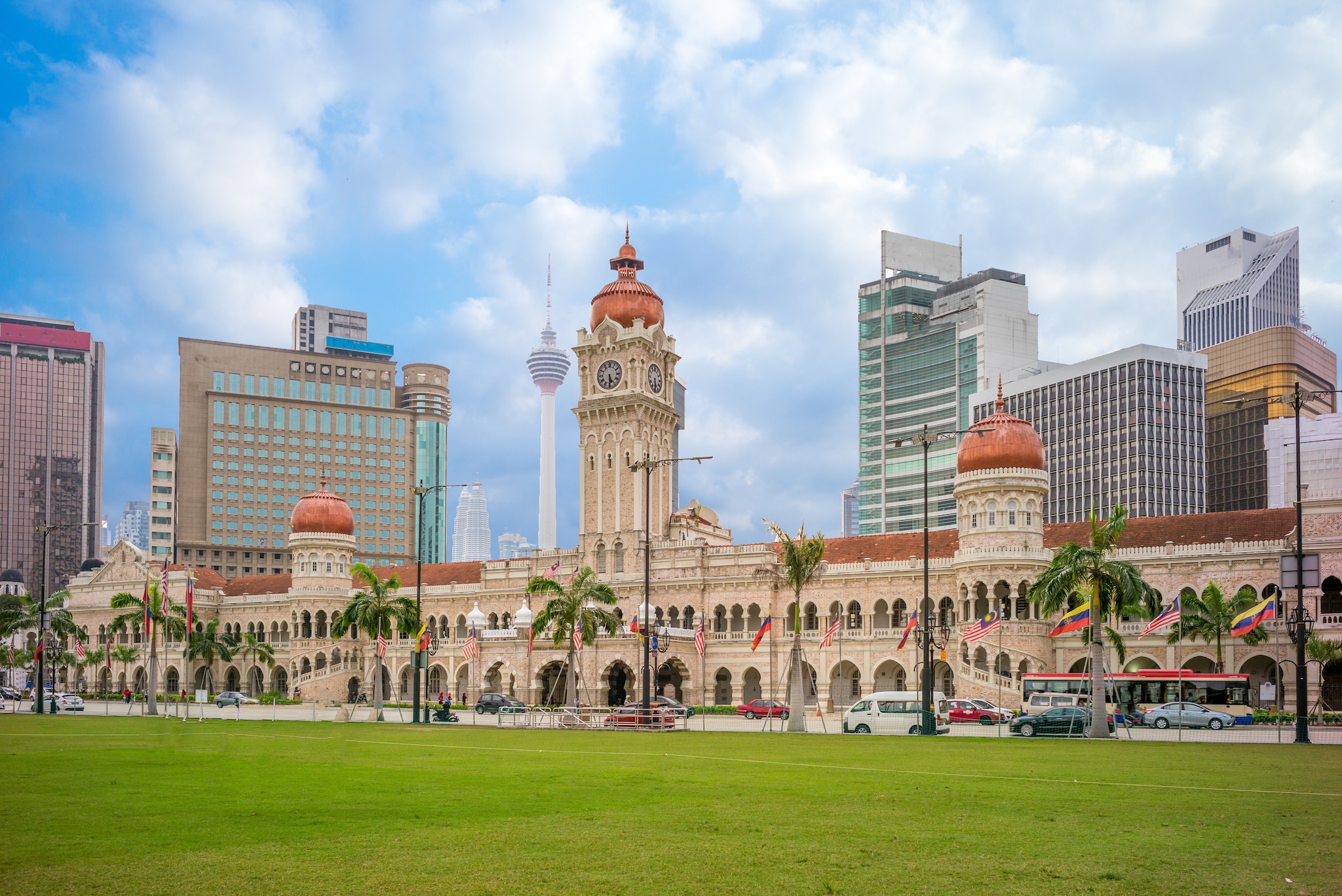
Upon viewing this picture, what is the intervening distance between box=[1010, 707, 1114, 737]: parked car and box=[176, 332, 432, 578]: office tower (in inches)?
6139

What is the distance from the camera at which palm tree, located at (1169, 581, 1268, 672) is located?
201 feet

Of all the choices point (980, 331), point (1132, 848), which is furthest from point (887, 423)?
point (1132, 848)

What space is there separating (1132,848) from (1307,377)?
19166 cm

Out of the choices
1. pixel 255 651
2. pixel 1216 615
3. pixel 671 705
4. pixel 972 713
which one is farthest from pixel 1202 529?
pixel 255 651

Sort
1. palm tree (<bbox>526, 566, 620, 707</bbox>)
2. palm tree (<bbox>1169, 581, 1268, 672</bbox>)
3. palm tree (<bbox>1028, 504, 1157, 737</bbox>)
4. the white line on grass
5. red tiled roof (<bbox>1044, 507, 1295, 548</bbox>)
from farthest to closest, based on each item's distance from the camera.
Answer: red tiled roof (<bbox>1044, 507, 1295, 548</bbox>)
palm tree (<bbox>526, 566, 620, 707</bbox>)
palm tree (<bbox>1169, 581, 1268, 672</bbox>)
palm tree (<bbox>1028, 504, 1157, 737</bbox>)
the white line on grass

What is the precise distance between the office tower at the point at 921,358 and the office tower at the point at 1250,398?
27650 mm

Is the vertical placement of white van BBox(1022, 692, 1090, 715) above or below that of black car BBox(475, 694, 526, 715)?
above

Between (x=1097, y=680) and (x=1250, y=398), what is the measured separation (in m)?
145

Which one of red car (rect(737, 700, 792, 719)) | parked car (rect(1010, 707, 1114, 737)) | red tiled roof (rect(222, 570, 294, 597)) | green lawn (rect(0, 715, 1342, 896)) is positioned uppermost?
red tiled roof (rect(222, 570, 294, 597))

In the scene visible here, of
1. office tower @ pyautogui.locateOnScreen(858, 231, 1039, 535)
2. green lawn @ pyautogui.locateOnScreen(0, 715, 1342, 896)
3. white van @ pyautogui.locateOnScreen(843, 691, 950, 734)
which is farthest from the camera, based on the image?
office tower @ pyautogui.locateOnScreen(858, 231, 1039, 535)

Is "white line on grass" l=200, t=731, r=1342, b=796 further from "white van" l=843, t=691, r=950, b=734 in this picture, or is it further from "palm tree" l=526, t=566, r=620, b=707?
"palm tree" l=526, t=566, r=620, b=707

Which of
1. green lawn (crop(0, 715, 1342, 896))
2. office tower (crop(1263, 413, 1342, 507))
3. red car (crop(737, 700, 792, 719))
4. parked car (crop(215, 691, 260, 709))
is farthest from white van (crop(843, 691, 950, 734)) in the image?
office tower (crop(1263, 413, 1342, 507))

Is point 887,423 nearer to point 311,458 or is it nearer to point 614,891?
point 311,458

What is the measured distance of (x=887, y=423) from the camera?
18688cm
